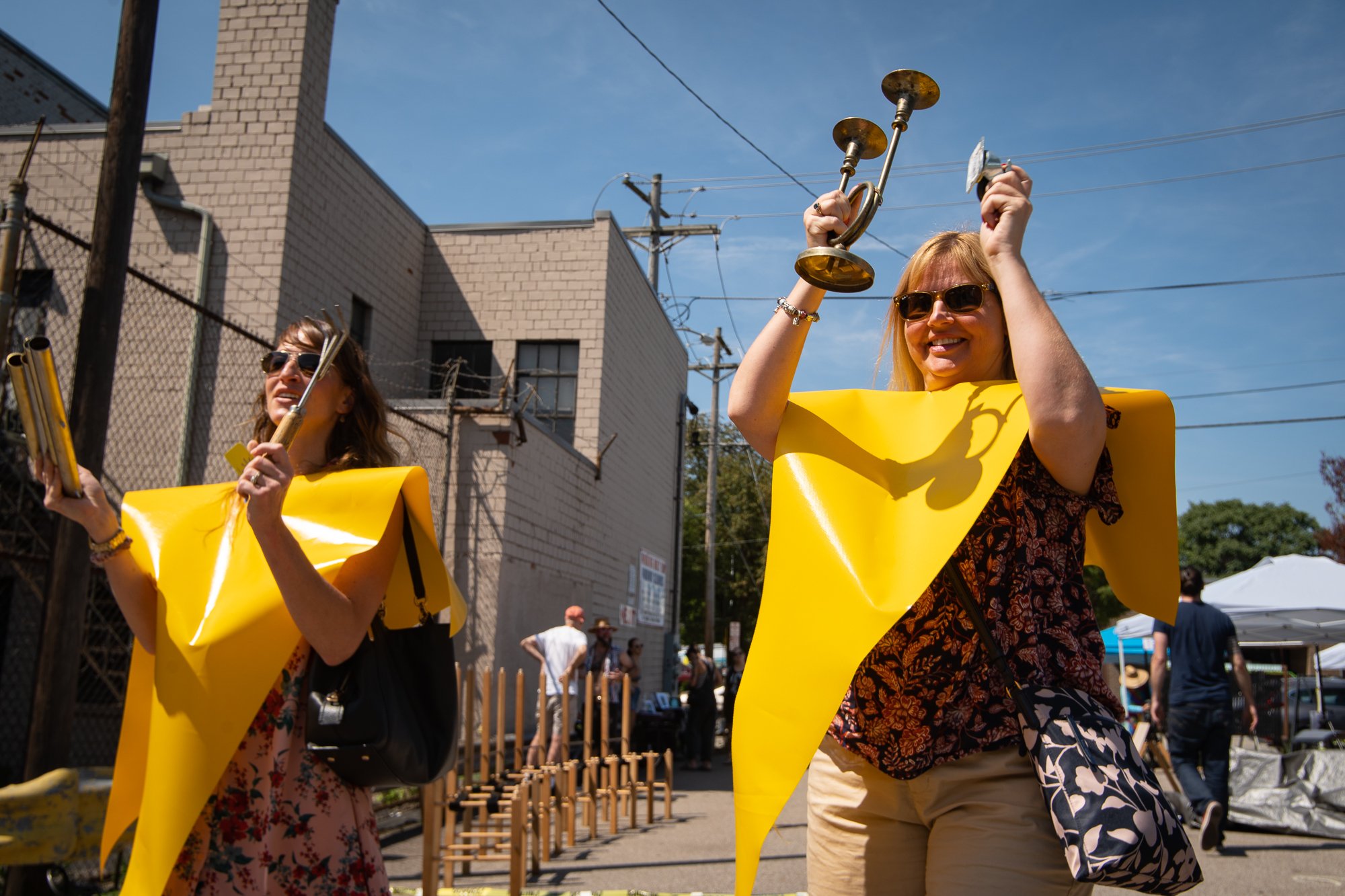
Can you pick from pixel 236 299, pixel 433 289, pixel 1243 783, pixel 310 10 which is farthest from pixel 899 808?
pixel 433 289

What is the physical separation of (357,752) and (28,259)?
39.1 feet

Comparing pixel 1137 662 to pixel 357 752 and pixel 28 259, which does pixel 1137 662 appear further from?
pixel 357 752

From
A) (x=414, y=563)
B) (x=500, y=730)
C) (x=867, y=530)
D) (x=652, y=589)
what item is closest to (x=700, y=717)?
(x=652, y=589)

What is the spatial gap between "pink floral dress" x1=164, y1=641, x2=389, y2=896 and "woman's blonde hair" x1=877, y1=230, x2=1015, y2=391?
55.1 inches

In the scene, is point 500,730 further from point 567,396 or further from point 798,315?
point 567,396

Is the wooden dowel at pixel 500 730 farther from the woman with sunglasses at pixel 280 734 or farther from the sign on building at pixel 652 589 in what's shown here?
the sign on building at pixel 652 589

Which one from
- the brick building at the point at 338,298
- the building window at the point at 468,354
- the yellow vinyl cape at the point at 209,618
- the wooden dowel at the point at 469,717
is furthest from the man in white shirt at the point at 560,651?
the yellow vinyl cape at the point at 209,618

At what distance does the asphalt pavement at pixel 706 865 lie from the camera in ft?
20.1

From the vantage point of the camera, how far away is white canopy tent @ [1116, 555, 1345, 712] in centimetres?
1141

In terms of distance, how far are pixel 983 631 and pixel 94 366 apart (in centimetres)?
476

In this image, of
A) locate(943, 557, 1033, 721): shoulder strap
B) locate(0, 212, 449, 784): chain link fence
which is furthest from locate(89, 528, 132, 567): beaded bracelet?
locate(0, 212, 449, 784): chain link fence

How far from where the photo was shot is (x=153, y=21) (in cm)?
529

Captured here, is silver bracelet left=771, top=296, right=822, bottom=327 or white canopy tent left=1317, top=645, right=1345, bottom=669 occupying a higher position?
silver bracelet left=771, top=296, right=822, bottom=327

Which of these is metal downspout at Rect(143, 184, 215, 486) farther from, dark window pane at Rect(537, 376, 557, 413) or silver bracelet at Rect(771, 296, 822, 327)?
silver bracelet at Rect(771, 296, 822, 327)
